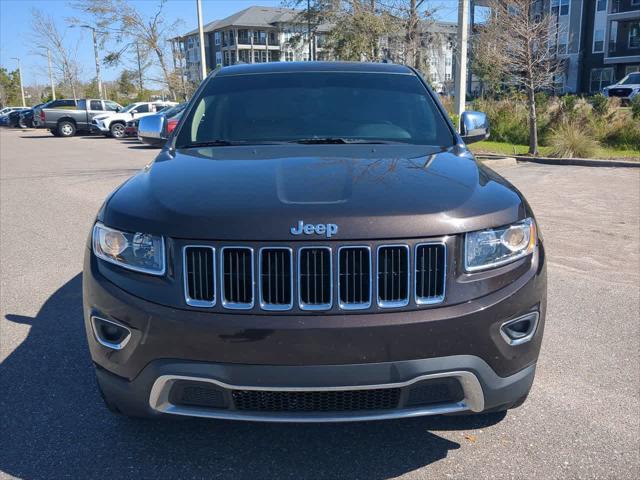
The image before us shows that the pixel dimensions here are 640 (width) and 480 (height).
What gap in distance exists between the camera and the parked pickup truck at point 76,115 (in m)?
31.4

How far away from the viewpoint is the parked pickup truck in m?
31.4

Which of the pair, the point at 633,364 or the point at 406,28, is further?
the point at 406,28

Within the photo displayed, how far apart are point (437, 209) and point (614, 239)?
17.5ft

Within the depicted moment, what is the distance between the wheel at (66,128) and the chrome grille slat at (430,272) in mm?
32760

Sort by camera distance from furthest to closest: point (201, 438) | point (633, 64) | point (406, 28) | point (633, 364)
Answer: point (633, 64) → point (406, 28) → point (633, 364) → point (201, 438)

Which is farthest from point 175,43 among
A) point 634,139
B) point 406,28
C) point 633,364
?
point 633,364

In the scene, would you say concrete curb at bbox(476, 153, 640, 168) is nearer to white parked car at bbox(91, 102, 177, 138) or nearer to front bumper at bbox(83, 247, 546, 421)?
front bumper at bbox(83, 247, 546, 421)

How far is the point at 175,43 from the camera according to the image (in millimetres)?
40656

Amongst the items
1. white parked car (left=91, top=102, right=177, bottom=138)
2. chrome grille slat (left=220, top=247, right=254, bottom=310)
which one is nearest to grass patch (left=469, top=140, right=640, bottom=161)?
chrome grille slat (left=220, top=247, right=254, bottom=310)

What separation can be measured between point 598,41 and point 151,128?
56468mm

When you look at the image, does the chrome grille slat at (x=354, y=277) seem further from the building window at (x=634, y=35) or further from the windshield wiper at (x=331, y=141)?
the building window at (x=634, y=35)

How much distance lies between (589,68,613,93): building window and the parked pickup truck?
40.0 metres

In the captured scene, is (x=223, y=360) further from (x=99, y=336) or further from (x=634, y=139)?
(x=634, y=139)

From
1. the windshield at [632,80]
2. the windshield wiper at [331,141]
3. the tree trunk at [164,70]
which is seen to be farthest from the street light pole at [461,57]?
the tree trunk at [164,70]
